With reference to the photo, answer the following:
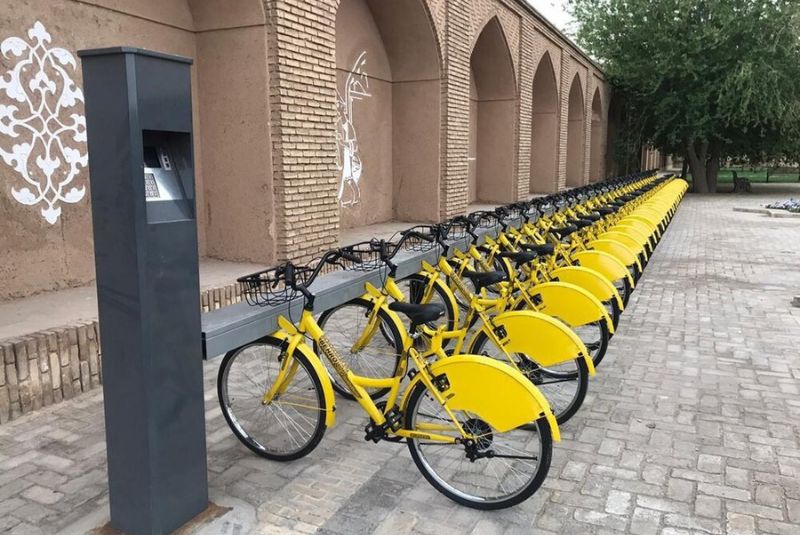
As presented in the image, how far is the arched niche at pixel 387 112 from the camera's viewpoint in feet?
29.9

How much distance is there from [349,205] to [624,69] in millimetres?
17560

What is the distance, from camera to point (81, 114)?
525cm

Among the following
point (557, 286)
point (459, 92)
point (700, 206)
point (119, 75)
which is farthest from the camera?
point (700, 206)

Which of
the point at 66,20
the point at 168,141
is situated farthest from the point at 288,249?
the point at 168,141

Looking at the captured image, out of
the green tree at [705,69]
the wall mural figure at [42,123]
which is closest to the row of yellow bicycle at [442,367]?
the wall mural figure at [42,123]

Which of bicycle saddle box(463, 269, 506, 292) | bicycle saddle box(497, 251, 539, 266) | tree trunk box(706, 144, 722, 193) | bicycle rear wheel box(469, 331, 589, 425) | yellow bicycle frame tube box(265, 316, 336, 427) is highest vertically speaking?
tree trunk box(706, 144, 722, 193)

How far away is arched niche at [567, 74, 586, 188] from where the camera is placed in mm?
20828

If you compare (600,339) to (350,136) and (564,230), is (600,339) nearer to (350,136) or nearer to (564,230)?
(564,230)

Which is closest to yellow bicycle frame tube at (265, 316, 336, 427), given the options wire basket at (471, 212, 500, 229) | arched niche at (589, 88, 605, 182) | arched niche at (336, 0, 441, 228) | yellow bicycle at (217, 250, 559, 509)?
yellow bicycle at (217, 250, 559, 509)

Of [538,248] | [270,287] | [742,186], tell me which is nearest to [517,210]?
[538,248]

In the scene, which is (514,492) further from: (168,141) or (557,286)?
(168,141)

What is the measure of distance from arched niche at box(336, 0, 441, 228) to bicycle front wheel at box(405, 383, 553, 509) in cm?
615

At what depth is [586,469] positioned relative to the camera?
127 inches

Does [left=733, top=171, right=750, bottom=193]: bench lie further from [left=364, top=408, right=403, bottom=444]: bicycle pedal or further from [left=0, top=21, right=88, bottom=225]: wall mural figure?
[left=364, top=408, right=403, bottom=444]: bicycle pedal
